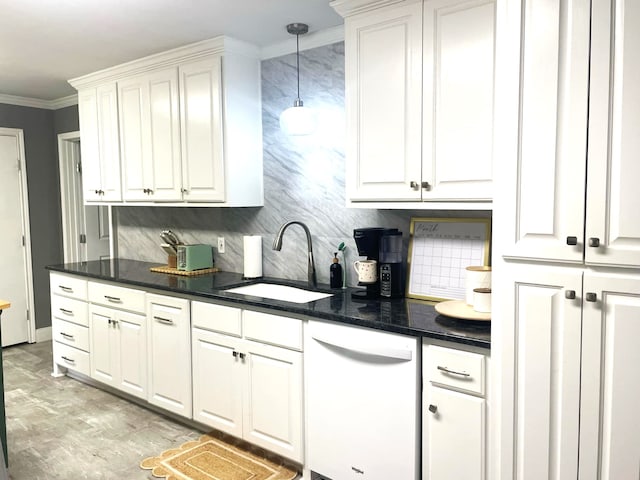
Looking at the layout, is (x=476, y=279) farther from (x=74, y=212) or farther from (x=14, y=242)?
(x=14, y=242)

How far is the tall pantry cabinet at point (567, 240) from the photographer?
5.15 feet

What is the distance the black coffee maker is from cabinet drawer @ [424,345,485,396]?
23.3 inches

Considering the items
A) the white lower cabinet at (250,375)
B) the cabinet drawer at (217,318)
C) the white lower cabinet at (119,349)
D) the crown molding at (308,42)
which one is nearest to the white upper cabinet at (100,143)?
the white lower cabinet at (119,349)

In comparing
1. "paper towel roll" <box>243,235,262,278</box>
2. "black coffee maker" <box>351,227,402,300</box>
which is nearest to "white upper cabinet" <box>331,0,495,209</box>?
"black coffee maker" <box>351,227,402,300</box>

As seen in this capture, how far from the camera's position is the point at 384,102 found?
2479mm

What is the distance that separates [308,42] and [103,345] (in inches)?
97.2

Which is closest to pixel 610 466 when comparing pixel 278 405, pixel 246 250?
pixel 278 405

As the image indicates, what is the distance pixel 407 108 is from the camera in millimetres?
2410

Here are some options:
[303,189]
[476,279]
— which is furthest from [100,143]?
[476,279]

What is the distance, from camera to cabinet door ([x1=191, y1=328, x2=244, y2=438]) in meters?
2.88

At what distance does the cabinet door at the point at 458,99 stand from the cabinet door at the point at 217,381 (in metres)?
1.38

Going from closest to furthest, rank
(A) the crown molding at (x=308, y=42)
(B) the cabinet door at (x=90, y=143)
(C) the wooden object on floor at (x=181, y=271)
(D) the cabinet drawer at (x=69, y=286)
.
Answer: (A) the crown molding at (x=308, y=42) < (C) the wooden object on floor at (x=181, y=271) < (D) the cabinet drawer at (x=69, y=286) < (B) the cabinet door at (x=90, y=143)

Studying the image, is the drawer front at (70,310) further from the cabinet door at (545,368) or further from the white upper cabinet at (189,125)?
the cabinet door at (545,368)

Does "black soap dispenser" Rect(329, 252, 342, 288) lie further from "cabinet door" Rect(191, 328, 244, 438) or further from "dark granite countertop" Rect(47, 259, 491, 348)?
"cabinet door" Rect(191, 328, 244, 438)
